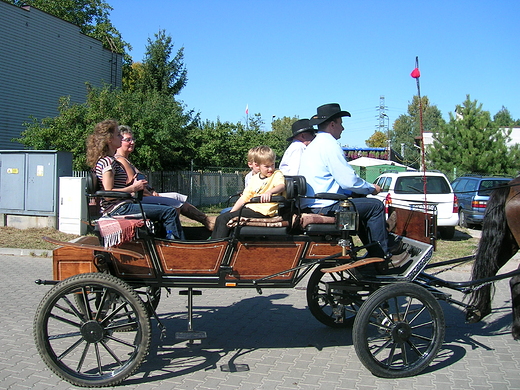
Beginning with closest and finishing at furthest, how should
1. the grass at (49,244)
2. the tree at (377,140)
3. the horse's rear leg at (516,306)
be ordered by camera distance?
the horse's rear leg at (516,306) → the grass at (49,244) → the tree at (377,140)

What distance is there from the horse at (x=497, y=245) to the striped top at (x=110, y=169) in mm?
3477

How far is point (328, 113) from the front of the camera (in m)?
4.69

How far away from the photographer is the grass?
9.98 m

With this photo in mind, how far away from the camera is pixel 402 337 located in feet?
13.2

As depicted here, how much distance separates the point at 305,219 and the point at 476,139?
2299 centimetres

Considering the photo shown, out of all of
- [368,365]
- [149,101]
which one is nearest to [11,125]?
[149,101]

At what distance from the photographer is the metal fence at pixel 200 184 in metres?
19.2

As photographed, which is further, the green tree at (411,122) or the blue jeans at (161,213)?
the green tree at (411,122)

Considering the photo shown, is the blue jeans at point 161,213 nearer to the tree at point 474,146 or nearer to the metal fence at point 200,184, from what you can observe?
the metal fence at point 200,184

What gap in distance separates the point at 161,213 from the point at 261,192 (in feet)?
3.01

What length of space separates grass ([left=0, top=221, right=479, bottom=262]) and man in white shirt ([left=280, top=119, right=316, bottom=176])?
3.76 m

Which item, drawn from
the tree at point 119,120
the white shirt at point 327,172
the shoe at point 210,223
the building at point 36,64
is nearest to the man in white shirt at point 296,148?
the white shirt at point 327,172

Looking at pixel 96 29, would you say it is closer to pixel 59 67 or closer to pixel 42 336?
pixel 59 67

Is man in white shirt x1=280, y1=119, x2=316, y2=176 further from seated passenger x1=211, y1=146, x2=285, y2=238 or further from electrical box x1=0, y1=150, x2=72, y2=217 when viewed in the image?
electrical box x1=0, y1=150, x2=72, y2=217
